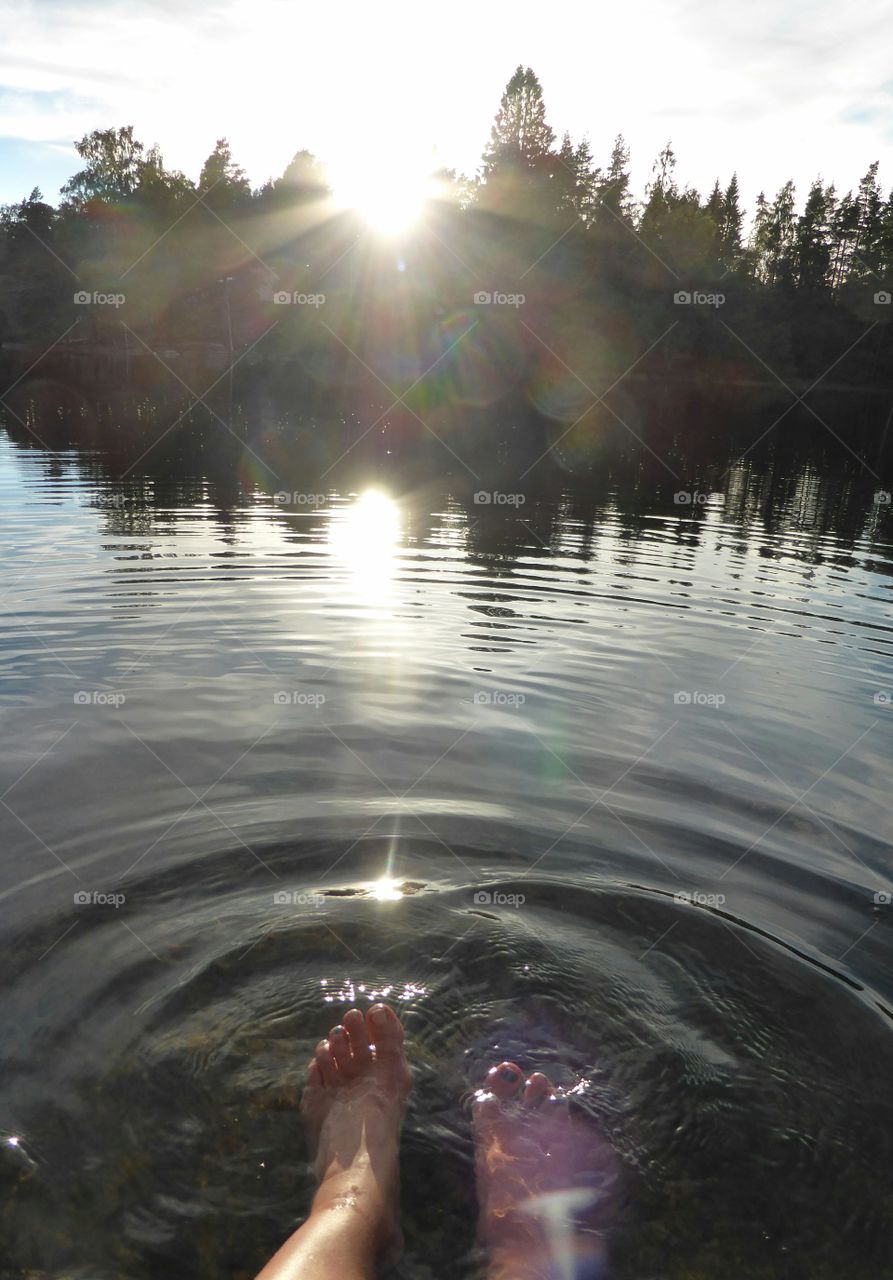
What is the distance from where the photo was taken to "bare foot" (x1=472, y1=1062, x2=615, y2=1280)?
2525mm

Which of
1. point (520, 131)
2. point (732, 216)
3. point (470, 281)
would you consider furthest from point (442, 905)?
point (732, 216)

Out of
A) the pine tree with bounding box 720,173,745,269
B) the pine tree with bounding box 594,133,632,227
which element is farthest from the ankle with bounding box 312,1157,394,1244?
the pine tree with bounding box 720,173,745,269

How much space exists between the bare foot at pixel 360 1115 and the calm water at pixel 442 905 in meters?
0.08

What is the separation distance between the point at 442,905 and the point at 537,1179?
1.50 meters

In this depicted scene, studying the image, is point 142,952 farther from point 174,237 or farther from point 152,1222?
point 174,237

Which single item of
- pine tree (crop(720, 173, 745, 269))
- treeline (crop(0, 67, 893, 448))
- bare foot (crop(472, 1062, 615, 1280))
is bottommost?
bare foot (crop(472, 1062, 615, 1280))

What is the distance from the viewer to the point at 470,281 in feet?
169

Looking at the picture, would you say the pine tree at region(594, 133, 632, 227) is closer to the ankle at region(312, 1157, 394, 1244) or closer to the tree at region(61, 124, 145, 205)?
the tree at region(61, 124, 145, 205)

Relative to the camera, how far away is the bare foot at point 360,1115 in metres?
2.61

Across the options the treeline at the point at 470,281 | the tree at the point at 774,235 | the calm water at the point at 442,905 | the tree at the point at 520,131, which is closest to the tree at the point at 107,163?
the treeline at the point at 470,281

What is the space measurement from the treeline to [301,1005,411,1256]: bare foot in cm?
3982

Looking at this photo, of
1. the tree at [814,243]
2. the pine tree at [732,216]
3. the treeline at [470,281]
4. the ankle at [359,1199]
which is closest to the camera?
the ankle at [359,1199]

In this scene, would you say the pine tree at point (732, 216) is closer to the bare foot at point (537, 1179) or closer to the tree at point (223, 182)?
the tree at point (223, 182)

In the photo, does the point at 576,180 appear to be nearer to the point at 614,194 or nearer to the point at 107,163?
the point at 614,194
